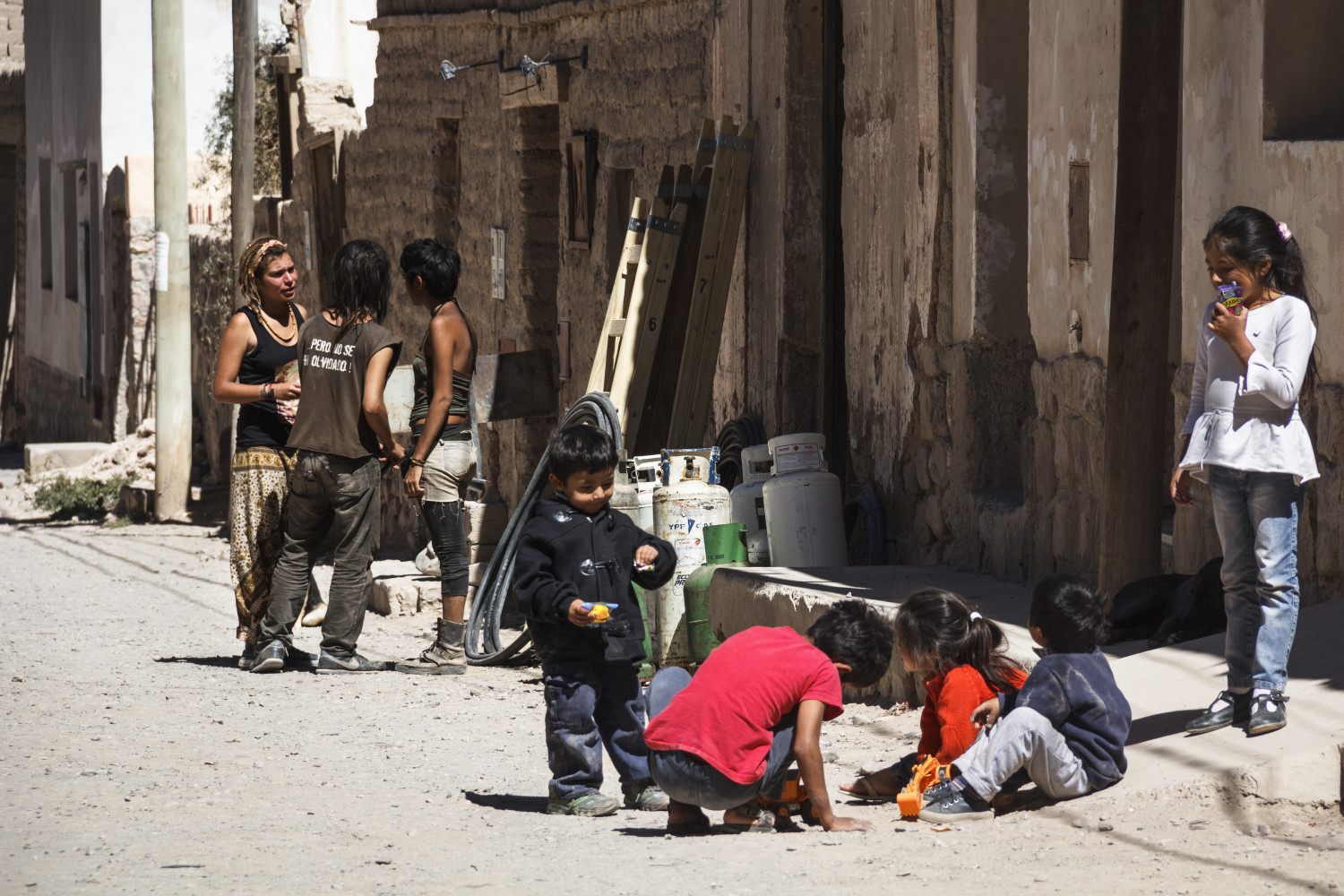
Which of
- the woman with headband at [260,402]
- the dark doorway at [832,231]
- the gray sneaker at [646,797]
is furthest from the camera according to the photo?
the dark doorway at [832,231]

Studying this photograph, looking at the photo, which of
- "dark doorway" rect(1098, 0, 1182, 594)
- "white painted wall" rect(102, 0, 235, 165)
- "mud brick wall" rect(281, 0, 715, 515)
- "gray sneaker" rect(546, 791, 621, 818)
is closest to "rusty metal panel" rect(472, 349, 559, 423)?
"mud brick wall" rect(281, 0, 715, 515)

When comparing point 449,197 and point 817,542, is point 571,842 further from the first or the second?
point 449,197

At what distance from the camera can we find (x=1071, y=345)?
5977 millimetres

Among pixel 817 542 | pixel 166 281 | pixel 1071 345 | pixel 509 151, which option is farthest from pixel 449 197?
pixel 1071 345

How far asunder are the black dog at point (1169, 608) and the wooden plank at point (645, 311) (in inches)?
143

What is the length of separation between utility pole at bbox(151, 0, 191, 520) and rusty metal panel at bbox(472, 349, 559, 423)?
6149 mm

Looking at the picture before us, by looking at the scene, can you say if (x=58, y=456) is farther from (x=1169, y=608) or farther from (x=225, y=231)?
(x=1169, y=608)

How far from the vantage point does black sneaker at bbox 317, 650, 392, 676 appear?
264 inches

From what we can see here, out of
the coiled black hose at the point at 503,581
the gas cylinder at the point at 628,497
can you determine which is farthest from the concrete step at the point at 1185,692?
the coiled black hose at the point at 503,581

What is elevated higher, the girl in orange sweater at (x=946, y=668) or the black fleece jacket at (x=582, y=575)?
the black fleece jacket at (x=582, y=575)

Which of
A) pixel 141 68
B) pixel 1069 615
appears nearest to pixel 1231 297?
pixel 1069 615

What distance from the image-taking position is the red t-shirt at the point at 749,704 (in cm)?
398

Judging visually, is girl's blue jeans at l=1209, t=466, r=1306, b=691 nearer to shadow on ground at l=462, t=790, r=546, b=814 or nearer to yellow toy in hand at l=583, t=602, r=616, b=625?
yellow toy in hand at l=583, t=602, r=616, b=625

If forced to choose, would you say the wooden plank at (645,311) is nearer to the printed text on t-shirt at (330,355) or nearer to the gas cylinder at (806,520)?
the gas cylinder at (806,520)
